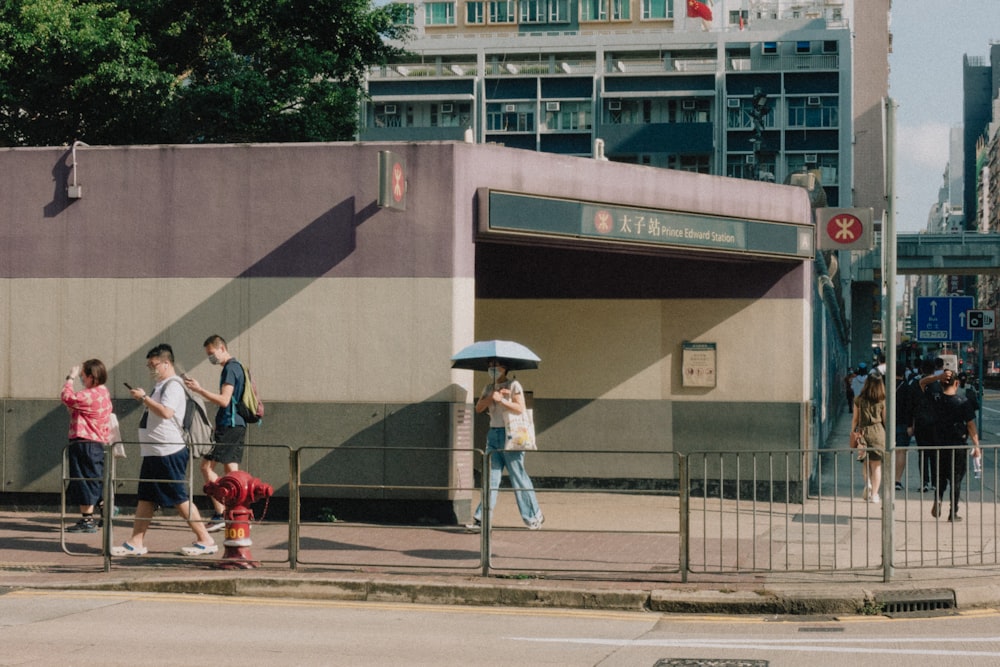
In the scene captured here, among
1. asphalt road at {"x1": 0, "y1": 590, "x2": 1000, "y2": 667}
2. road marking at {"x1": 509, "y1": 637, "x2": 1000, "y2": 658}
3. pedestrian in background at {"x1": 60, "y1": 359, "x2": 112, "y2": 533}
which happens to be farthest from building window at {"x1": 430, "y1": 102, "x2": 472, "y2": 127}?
road marking at {"x1": 509, "y1": 637, "x2": 1000, "y2": 658}

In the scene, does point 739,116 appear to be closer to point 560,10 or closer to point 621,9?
point 621,9

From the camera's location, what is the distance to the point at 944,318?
2714cm

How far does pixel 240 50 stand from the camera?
1351 inches

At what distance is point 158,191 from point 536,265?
210 inches

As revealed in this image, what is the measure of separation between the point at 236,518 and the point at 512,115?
71384 millimetres

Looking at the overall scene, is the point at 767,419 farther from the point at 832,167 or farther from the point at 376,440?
the point at 832,167

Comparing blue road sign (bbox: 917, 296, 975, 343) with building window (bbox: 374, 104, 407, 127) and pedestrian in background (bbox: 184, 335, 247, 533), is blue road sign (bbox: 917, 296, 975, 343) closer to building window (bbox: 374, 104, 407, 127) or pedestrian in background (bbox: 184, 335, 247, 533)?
pedestrian in background (bbox: 184, 335, 247, 533)

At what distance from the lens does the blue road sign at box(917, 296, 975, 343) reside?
26.7 m

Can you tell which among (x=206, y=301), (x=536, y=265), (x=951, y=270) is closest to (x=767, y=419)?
(x=536, y=265)

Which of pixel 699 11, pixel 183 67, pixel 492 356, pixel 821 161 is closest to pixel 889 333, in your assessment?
pixel 492 356

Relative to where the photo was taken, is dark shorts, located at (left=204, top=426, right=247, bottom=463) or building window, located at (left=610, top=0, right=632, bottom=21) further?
building window, located at (left=610, top=0, right=632, bottom=21)

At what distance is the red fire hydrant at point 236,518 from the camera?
10203mm

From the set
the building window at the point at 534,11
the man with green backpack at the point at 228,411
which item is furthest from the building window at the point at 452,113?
Answer: the man with green backpack at the point at 228,411

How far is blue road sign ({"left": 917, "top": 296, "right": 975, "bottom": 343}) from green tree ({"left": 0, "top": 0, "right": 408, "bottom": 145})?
1616 cm
